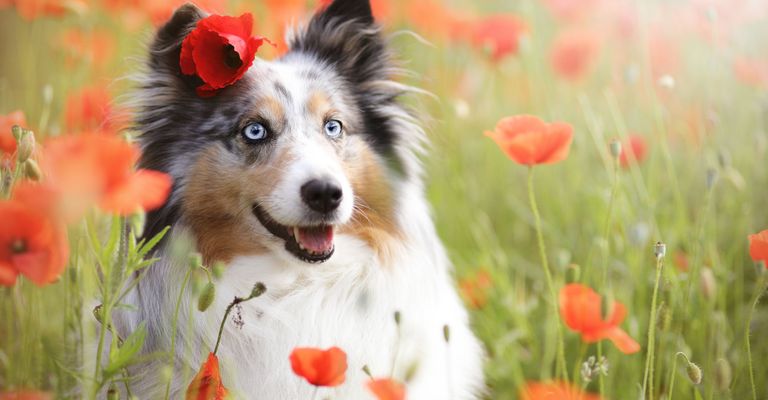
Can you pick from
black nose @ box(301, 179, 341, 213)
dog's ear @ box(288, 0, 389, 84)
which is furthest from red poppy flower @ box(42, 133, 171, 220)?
dog's ear @ box(288, 0, 389, 84)

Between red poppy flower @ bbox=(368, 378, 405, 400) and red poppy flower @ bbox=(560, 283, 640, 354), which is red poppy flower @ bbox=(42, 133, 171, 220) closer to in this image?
red poppy flower @ bbox=(368, 378, 405, 400)

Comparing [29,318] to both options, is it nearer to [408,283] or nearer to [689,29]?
[408,283]

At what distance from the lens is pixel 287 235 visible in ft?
8.20

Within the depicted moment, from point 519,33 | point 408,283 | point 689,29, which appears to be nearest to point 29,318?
point 408,283

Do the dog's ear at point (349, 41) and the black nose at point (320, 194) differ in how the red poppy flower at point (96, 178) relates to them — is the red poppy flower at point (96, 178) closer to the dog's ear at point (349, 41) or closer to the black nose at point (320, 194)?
the black nose at point (320, 194)

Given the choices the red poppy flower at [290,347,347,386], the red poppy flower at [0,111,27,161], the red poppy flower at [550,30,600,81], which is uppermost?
the red poppy flower at [550,30,600,81]

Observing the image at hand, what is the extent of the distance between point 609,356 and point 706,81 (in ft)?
5.92

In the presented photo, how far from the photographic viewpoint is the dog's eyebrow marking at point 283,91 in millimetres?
2613

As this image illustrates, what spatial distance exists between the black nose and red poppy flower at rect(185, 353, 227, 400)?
2.12 ft

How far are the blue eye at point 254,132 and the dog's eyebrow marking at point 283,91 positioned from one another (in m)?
0.13

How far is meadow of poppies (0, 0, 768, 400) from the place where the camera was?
65.5 inches

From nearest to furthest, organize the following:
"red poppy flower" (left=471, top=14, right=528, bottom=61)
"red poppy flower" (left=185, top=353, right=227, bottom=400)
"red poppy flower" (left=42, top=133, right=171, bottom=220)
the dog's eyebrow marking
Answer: "red poppy flower" (left=42, top=133, right=171, bottom=220) → "red poppy flower" (left=185, top=353, right=227, bottom=400) → the dog's eyebrow marking → "red poppy flower" (left=471, top=14, right=528, bottom=61)

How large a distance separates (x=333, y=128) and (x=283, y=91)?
0.22 metres

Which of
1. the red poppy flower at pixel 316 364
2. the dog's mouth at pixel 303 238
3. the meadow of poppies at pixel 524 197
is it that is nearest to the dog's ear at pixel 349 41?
the meadow of poppies at pixel 524 197
